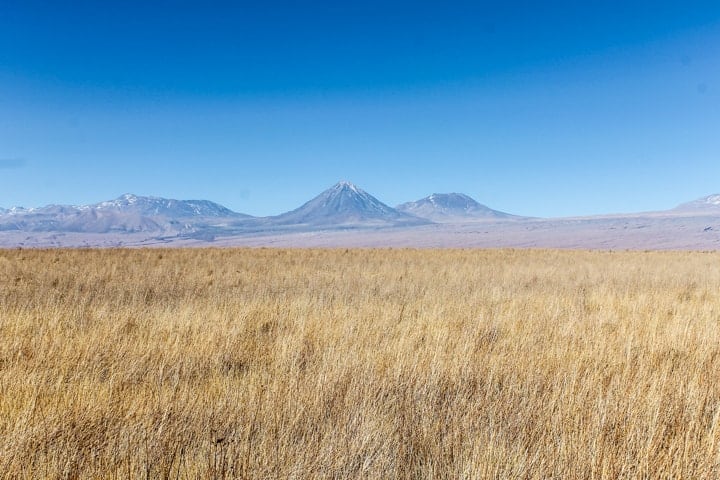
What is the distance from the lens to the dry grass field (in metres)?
2.65

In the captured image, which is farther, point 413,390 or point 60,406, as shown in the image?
point 413,390

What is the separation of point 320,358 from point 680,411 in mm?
3277

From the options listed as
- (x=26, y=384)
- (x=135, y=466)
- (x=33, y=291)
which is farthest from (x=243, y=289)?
(x=135, y=466)

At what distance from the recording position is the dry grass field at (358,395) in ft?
8.68

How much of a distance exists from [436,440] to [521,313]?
5.64 meters

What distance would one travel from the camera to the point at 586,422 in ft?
11.0

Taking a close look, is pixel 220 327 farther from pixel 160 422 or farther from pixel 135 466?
pixel 135 466

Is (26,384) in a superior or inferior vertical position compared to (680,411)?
superior

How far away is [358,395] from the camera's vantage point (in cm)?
374

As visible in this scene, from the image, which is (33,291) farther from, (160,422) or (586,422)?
(586,422)

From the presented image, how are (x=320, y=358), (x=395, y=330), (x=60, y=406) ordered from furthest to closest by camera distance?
(x=395, y=330) < (x=320, y=358) < (x=60, y=406)

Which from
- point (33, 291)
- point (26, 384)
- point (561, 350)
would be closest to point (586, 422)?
point (561, 350)

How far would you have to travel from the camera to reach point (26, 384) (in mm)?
3723

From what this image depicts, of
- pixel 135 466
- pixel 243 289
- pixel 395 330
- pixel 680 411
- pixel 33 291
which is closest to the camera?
pixel 135 466
